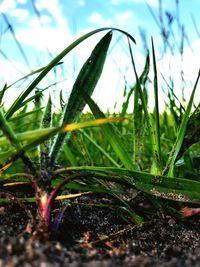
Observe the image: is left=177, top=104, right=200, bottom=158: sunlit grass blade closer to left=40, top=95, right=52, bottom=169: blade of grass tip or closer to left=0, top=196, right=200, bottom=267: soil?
left=0, top=196, right=200, bottom=267: soil

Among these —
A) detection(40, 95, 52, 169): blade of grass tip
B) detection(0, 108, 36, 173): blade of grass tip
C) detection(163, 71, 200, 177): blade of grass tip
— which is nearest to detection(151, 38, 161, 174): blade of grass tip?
detection(163, 71, 200, 177): blade of grass tip

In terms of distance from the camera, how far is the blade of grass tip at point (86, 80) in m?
0.98

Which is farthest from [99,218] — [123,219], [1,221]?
[1,221]

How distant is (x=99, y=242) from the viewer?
0.94m

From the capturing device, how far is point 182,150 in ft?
4.04

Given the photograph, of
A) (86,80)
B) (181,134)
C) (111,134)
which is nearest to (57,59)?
(86,80)

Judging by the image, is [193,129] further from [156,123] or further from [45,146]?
[45,146]

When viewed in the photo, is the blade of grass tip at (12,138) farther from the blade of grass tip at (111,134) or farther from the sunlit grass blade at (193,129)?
the sunlit grass blade at (193,129)

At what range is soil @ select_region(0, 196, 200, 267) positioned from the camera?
0.73 metres

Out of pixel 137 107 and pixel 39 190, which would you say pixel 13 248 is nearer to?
pixel 39 190

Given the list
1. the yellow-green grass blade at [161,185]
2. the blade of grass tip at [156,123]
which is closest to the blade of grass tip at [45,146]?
the yellow-green grass blade at [161,185]

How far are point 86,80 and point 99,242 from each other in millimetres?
369

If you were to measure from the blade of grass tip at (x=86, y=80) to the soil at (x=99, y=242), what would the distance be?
0.22m

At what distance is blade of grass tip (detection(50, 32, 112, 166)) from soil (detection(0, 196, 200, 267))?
8.5 inches
